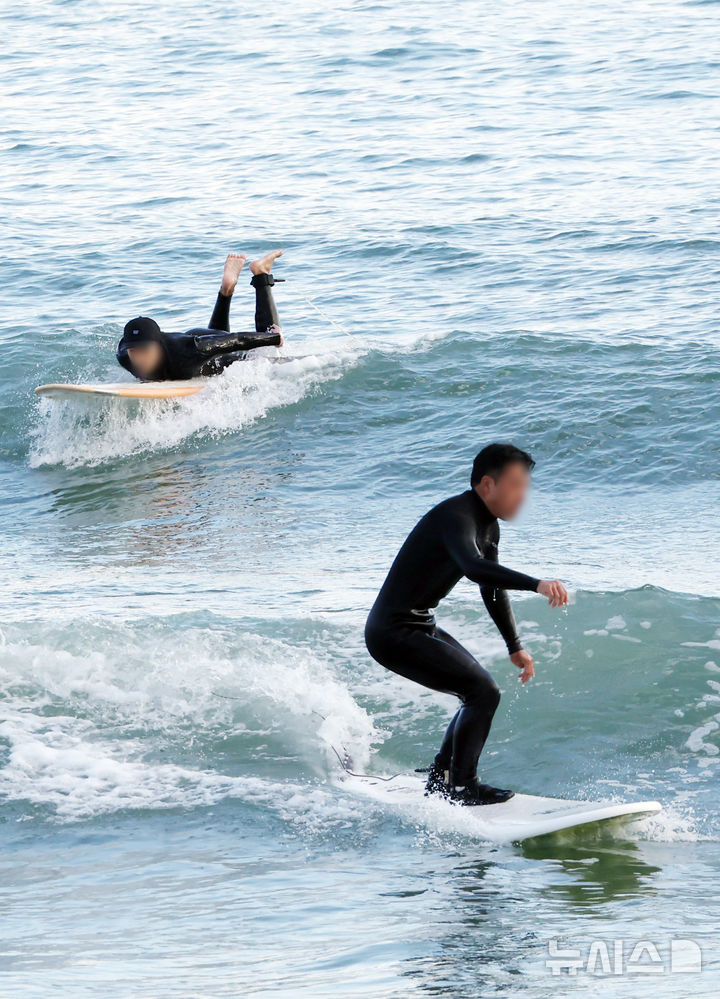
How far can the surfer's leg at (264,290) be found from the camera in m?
14.2

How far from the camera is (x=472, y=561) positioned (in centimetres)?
534

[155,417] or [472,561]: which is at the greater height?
[472,561]

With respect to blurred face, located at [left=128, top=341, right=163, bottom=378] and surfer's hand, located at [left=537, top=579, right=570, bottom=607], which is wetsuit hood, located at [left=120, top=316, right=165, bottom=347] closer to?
blurred face, located at [left=128, top=341, right=163, bottom=378]

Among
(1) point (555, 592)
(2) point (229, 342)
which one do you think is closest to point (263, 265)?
(2) point (229, 342)

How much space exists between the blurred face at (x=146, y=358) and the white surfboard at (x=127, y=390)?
158mm

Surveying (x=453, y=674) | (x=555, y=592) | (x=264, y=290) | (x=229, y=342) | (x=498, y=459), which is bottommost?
(x=453, y=674)

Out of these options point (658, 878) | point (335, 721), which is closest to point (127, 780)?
point (335, 721)

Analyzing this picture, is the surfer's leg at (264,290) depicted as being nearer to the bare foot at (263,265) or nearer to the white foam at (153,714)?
the bare foot at (263,265)

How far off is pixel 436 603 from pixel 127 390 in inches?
329

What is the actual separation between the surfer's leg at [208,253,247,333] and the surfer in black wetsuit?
8.52m

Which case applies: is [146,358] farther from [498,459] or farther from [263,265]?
[498,459]

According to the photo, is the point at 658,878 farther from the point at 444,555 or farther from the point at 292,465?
the point at 292,465

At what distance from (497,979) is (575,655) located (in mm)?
4062

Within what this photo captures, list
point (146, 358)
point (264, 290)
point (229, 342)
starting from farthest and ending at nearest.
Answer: point (264, 290) < point (229, 342) < point (146, 358)
